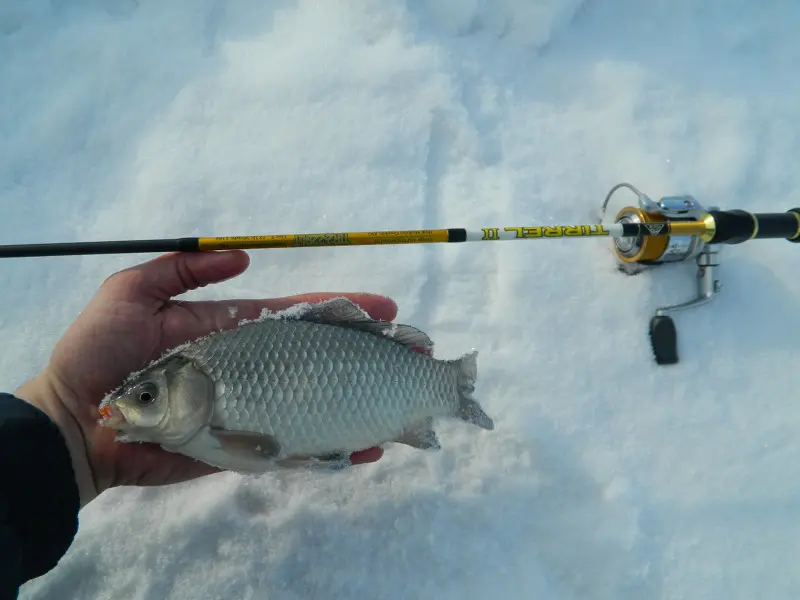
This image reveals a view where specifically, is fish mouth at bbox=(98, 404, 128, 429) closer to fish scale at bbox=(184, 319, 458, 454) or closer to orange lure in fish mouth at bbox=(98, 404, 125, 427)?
orange lure in fish mouth at bbox=(98, 404, 125, 427)

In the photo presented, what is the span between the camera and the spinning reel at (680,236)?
2225 mm

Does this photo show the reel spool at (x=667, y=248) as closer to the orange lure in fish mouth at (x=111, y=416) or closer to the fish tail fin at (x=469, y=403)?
the fish tail fin at (x=469, y=403)

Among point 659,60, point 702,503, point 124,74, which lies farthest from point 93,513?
point 659,60

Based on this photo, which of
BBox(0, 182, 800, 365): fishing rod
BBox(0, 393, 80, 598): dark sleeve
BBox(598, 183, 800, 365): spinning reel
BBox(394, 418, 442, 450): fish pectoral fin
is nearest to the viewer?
BBox(0, 393, 80, 598): dark sleeve

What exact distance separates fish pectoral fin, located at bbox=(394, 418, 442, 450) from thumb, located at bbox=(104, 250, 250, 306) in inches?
32.8

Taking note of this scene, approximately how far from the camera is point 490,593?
1.94 metres

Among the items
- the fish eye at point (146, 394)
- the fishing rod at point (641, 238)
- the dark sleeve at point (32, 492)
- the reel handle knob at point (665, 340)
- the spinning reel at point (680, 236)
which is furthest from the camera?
the reel handle knob at point (665, 340)

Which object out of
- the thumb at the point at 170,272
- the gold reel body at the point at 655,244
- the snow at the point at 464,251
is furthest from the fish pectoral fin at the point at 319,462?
the gold reel body at the point at 655,244

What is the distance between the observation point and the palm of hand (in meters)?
1.87

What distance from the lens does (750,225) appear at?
223 centimetres

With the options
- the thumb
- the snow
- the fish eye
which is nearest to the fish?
the fish eye

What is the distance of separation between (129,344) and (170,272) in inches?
11.2

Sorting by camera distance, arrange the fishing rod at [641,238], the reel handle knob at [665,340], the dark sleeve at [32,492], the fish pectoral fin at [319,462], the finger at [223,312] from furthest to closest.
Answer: the reel handle knob at [665,340]
the finger at [223,312]
the fishing rod at [641,238]
the fish pectoral fin at [319,462]
the dark sleeve at [32,492]

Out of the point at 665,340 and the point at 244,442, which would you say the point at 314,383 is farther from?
the point at 665,340
